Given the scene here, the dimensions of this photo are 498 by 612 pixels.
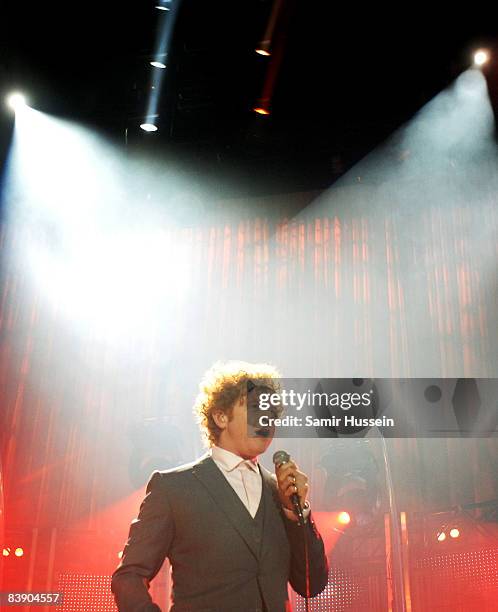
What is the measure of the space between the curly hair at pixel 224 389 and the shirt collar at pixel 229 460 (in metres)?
0.11

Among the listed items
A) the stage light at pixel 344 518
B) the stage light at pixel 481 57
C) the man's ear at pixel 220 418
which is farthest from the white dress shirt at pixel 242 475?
the stage light at pixel 481 57

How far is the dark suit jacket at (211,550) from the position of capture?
5.38 feet

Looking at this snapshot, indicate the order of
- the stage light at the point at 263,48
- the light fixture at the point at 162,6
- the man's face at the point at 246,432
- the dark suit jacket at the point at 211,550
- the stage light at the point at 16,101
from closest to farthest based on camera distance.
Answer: the dark suit jacket at the point at 211,550, the man's face at the point at 246,432, the light fixture at the point at 162,6, the stage light at the point at 263,48, the stage light at the point at 16,101

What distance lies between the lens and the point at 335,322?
14.7ft

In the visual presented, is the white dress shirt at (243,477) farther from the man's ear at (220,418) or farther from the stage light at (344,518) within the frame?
the stage light at (344,518)

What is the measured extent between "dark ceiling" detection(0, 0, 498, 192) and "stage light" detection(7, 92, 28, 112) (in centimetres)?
8

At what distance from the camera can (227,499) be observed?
1.75 metres

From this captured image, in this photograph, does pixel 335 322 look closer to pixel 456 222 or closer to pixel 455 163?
pixel 456 222

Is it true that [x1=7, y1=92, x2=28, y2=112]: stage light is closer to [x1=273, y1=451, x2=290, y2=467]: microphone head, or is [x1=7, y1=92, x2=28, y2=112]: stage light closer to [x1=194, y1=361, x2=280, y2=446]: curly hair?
[x1=194, y1=361, x2=280, y2=446]: curly hair

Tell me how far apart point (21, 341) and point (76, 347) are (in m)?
0.44

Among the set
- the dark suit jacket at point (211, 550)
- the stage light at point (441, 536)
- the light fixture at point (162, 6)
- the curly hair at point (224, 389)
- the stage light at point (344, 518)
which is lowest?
the dark suit jacket at point (211, 550)

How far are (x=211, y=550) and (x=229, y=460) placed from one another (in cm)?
26

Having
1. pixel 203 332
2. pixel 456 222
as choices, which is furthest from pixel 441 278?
pixel 203 332

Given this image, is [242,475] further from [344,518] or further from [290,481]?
[344,518]
